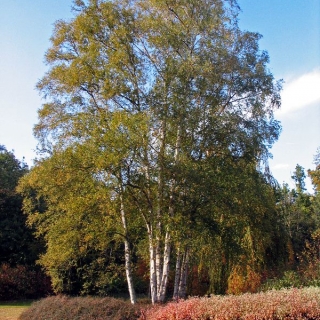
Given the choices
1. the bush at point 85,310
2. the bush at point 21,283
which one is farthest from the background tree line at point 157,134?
the bush at point 21,283

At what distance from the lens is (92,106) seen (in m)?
11.4

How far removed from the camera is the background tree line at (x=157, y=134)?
31.8 feet

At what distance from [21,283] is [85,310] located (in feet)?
38.3

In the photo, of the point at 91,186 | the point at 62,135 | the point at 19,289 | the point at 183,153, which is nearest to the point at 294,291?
the point at 183,153

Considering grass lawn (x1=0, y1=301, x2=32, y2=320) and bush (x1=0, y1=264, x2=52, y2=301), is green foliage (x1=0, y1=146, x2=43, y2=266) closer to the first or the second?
bush (x1=0, y1=264, x2=52, y2=301)

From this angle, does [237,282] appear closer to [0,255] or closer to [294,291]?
[294,291]

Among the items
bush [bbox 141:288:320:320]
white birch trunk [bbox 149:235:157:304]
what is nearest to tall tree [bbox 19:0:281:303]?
white birch trunk [bbox 149:235:157:304]

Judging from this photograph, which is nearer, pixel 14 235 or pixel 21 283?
pixel 21 283

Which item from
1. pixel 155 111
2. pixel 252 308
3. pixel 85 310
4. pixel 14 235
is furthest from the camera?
pixel 14 235

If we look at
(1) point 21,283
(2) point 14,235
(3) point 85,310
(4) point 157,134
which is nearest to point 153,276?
(3) point 85,310

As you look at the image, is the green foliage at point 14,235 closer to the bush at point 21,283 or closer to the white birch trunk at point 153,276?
the bush at point 21,283

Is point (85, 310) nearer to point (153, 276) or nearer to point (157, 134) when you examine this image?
point (153, 276)

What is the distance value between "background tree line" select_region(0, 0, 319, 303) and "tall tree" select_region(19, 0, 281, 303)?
33 mm

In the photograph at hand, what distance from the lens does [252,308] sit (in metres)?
7.05
